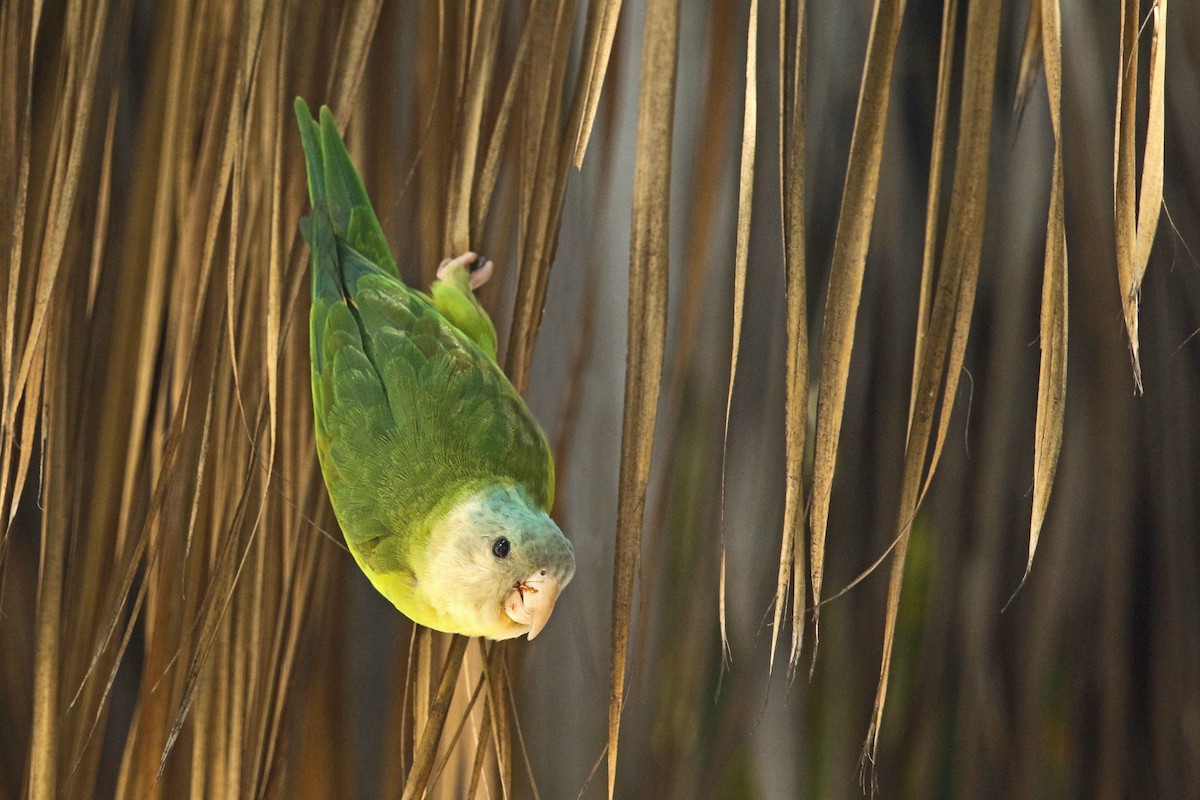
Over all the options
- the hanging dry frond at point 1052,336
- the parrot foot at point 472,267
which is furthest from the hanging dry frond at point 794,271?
the parrot foot at point 472,267

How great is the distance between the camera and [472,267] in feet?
3.42

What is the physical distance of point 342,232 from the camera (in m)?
0.98

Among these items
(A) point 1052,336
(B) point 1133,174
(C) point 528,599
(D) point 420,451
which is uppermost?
(B) point 1133,174

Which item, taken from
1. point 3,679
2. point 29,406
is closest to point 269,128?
point 29,406

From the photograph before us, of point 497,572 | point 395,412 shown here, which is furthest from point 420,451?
point 497,572

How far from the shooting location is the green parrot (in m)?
0.85

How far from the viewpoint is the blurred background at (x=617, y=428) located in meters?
1.06

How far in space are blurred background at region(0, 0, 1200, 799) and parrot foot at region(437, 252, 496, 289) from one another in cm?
7

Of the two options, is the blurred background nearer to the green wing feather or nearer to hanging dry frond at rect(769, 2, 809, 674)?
the green wing feather

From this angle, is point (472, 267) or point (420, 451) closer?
point (420, 451)

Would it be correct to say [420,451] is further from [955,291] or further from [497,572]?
[955,291]

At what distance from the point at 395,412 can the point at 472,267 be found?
0.22 m

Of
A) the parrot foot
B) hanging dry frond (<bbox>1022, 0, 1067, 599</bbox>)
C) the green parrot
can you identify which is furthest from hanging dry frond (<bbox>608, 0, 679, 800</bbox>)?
hanging dry frond (<bbox>1022, 0, 1067, 599</bbox>)

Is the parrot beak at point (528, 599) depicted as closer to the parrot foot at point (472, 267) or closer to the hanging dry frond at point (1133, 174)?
the parrot foot at point (472, 267)
